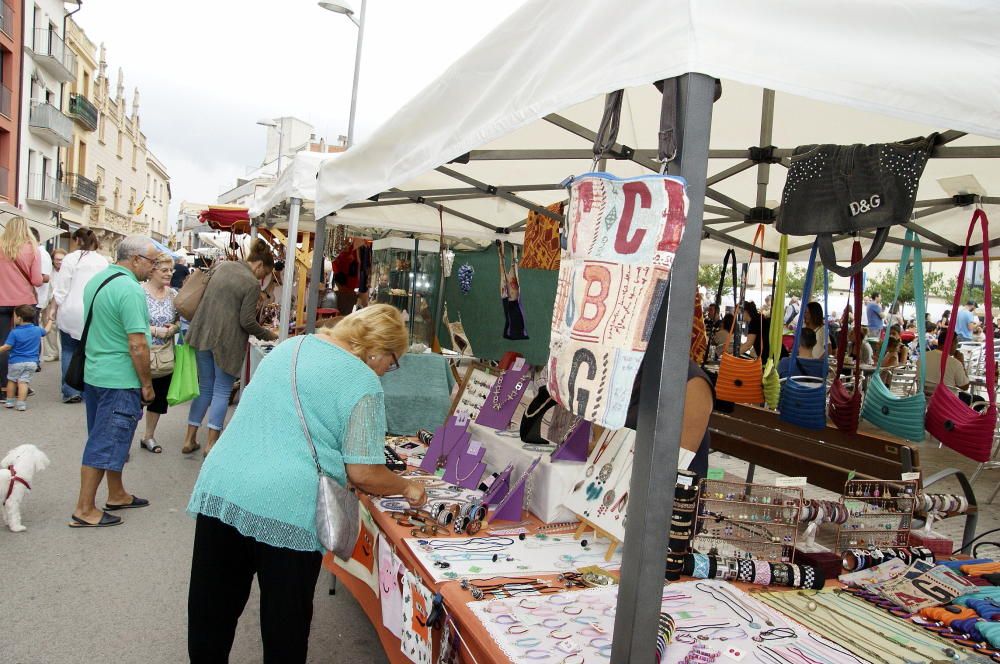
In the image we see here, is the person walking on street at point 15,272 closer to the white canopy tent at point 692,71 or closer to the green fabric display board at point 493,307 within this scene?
the green fabric display board at point 493,307

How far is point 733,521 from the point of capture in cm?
219

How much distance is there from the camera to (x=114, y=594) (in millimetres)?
3328

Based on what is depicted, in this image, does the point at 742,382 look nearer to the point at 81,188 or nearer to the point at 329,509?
the point at 329,509

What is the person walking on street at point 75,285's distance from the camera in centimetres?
662

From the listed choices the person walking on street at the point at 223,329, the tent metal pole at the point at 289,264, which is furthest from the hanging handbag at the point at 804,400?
the person walking on street at the point at 223,329

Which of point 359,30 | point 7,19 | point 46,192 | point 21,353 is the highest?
point 7,19

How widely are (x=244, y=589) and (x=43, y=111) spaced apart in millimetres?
29223

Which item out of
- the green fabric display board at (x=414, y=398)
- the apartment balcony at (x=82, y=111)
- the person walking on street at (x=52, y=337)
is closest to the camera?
the green fabric display board at (x=414, y=398)

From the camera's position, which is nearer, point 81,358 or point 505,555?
point 505,555

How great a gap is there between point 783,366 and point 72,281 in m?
6.59

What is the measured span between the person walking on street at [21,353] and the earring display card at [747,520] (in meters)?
7.16

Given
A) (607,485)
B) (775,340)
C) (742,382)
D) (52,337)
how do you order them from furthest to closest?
(52,337) → (742,382) → (775,340) → (607,485)

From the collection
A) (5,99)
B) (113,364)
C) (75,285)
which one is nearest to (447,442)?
(113,364)

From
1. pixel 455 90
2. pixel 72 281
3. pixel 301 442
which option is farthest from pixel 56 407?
pixel 455 90
